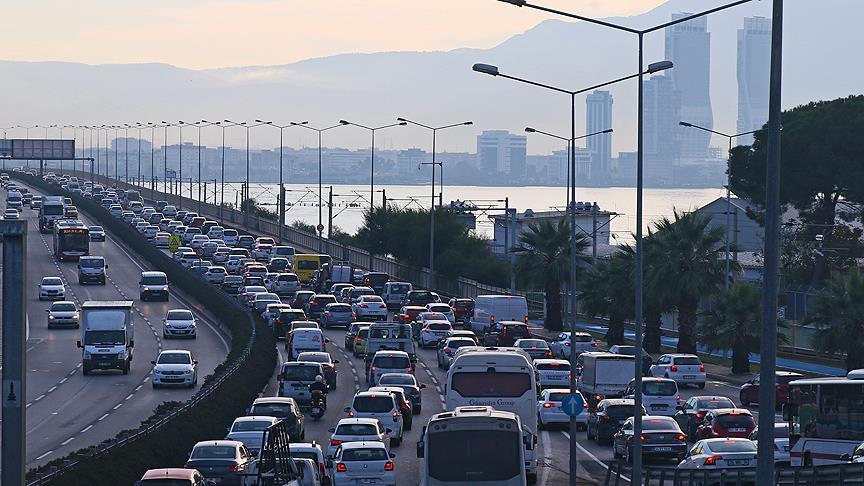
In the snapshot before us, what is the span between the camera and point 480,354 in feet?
102

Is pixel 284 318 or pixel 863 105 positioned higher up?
pixel 863 105

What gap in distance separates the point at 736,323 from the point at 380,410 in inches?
902

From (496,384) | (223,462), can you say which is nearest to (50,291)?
(496,384)

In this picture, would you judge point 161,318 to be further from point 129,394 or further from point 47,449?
point 47,449

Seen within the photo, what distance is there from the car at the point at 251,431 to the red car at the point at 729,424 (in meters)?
10.6

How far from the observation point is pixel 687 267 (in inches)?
2319

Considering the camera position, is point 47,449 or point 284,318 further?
point 284,318

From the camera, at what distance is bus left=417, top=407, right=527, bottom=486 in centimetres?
2222

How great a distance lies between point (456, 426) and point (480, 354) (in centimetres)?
861

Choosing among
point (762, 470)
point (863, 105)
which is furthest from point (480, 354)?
point (863, 105)

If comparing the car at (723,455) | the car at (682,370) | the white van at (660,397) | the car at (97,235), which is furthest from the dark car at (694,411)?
the car at (97,235)

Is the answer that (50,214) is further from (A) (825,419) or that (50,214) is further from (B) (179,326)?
(A) (825,419)

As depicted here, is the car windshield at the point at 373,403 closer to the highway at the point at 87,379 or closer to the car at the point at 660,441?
the car at the point at 660,441

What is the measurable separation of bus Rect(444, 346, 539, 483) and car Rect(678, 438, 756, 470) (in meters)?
3.33
